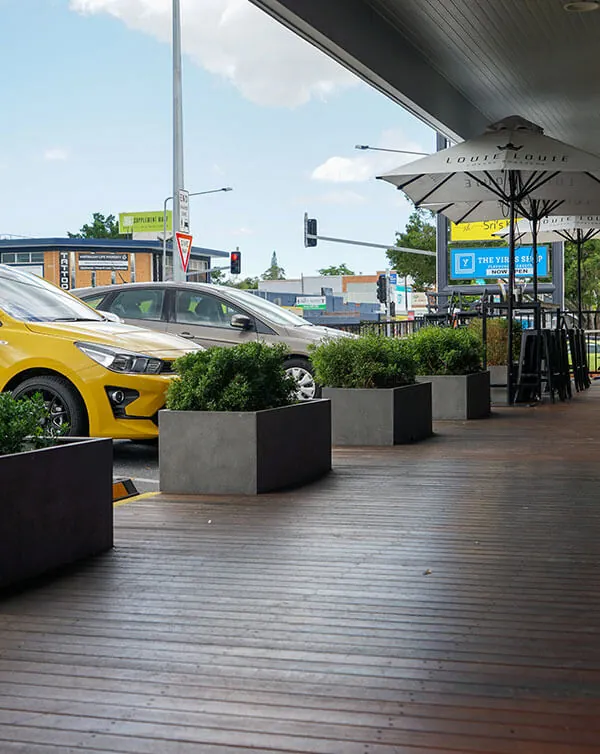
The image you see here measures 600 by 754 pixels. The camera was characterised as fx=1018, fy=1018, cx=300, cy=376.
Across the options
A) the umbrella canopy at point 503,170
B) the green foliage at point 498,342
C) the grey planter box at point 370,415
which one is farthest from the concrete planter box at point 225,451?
the green foliage at point 498,342

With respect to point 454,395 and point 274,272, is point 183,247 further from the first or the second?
point 274,272

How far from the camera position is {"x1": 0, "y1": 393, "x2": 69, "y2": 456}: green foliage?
440 centimetres

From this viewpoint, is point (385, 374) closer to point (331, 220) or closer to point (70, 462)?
point (70, 462)

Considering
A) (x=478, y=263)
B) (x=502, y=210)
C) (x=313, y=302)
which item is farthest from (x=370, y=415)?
(x=313, y=302)

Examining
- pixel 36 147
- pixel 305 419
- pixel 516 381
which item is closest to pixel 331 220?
pixel 36 147

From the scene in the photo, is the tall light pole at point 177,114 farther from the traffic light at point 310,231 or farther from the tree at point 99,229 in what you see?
the tree at point 99,229

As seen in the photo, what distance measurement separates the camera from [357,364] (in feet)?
29.4

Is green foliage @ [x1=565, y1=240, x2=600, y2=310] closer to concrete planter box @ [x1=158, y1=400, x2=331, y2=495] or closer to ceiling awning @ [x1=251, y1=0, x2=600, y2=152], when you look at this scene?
ceiling awning @ [x1=251, y1=0, x2=600, y2=152]

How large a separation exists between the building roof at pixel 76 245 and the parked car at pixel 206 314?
189ft

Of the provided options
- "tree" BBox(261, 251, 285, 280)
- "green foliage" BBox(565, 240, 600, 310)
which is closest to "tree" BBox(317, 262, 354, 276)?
"tree" BBox(261, 251, 285, 280)

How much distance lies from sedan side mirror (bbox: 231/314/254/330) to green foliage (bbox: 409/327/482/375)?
1.85m

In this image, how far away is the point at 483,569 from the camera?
436 cm

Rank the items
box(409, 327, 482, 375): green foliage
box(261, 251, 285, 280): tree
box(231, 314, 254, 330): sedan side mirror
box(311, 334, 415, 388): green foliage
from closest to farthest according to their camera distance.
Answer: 1. box(311, 334, 415, 388): green foliage
2. box(409, 327, 482, 375): green foliage
3. box(231, 314, 254, 330): sedan side mirror
4. box(261, 251, 285, 280): tree

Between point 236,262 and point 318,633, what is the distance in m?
36.0
